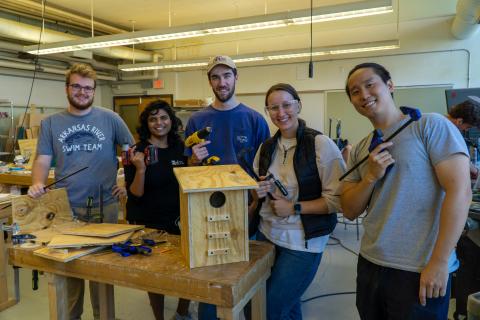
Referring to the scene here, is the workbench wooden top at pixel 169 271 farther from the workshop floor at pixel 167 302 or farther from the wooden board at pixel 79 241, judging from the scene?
the workshop floor at pixel 167 302

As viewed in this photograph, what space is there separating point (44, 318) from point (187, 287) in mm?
1911

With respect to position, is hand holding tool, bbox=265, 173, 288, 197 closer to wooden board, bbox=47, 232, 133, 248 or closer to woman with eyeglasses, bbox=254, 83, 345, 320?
woman with eyeglasses, bbox=254, 83, 345, 320

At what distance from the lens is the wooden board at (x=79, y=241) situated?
1285 millimetres

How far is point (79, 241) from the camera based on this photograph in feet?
4.33

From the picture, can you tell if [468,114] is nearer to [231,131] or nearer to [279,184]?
[231,131]

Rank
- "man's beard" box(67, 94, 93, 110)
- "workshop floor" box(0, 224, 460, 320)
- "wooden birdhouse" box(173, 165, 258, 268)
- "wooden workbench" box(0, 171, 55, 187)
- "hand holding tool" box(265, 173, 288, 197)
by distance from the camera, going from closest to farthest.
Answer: "wooden birdhouse" box(173, 165, 258, 268) → "hand holding tool" box(265, 173, 288, 197) → "man's beard" box(67, 94, 93, 110) → "workshop floor" box(0, 224, 460, 320) → "wooden workbench" box(0, 171, 55, 187)

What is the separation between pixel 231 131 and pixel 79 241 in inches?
37.2

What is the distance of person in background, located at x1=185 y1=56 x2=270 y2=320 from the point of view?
184 centimetres

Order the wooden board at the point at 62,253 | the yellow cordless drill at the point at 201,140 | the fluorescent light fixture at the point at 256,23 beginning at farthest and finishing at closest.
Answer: the fluorescent light fixture at the point at 256,23, the yellow cordless drill at the point at 201,140, the wooden board at the point at 62,253

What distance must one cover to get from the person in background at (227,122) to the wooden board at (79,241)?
1.96 feet

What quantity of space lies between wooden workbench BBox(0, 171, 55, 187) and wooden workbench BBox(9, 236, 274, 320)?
9.34ft

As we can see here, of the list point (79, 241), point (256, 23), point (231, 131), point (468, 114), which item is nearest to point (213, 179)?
point (79, 241)

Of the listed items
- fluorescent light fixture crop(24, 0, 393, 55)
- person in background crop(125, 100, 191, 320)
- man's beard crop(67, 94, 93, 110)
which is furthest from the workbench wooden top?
fluorescent light fixture crop(24, 0, 393, 55)

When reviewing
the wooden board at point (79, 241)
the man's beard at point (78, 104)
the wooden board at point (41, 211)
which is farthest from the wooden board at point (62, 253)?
the man's beard at point (78, 104)
